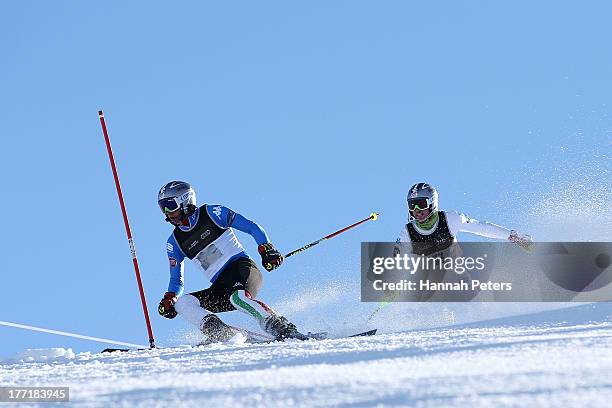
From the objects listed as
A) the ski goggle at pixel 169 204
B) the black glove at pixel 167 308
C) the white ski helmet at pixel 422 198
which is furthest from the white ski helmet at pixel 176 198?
the white ski helmet at pixel 422 198

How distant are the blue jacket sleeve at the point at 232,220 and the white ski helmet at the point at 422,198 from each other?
7.45 ft

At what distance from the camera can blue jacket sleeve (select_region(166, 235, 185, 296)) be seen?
8258mm

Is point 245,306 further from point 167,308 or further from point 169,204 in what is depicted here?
point 169,204

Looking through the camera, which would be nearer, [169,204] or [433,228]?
[169,204]

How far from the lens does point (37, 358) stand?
7.01 m

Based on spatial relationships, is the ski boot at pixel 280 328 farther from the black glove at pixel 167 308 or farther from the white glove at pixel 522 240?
the white glove at pixel 522 240

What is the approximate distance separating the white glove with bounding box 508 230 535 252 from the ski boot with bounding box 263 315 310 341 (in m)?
3.19

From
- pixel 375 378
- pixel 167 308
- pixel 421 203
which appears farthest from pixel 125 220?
pixel 375 378

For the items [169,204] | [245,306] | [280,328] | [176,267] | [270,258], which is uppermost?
[169,204]

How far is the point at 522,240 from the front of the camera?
9125 millimetres

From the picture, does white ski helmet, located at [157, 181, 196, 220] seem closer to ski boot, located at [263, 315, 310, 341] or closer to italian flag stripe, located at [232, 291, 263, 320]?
italian flag stripe, located at [232, 291, 263, 320]

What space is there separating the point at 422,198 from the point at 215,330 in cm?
315

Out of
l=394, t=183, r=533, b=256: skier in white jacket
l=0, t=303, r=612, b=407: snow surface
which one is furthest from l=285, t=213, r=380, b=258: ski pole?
l=0, t=303, r=612, b=407: snow surface

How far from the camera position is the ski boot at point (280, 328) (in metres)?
7.01
